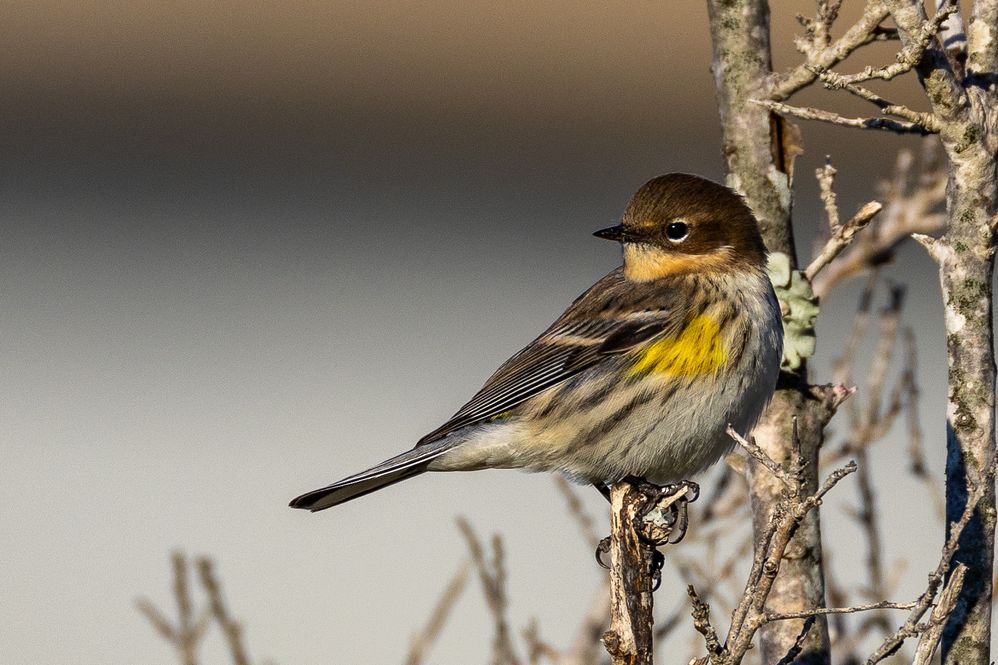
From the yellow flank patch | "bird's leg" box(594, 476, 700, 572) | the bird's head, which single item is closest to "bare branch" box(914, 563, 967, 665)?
"bird's leg" box(594, 476, 700, 572)

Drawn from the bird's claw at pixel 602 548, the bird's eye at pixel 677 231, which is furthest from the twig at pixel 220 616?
the bird's eye at pixel 677 231

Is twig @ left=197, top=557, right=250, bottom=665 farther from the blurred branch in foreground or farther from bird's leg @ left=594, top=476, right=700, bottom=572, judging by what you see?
bird's leg @ left=594, top=476, right=700, bottom=572

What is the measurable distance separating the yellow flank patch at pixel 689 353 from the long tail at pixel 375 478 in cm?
79

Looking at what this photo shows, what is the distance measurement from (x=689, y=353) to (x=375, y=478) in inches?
48.1

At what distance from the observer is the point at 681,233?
5.37m

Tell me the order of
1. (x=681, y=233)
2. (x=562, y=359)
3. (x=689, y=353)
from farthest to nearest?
1. (x=681, y=233)
2. (x=562, y=359)
3. (x=689, y=353)

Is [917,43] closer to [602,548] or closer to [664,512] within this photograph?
[664,512]

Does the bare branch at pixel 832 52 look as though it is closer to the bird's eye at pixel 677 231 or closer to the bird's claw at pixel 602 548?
the bird's eye at pixel 677 231

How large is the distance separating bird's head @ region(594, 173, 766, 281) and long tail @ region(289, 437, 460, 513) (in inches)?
42.2

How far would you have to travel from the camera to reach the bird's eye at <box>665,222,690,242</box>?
534 centimetres

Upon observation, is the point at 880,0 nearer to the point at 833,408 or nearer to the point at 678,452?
the point at 833,408

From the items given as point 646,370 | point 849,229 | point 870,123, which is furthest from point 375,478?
point 870,123

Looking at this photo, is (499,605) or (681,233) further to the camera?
(681,233)

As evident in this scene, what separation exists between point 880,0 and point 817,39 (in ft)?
1.45
